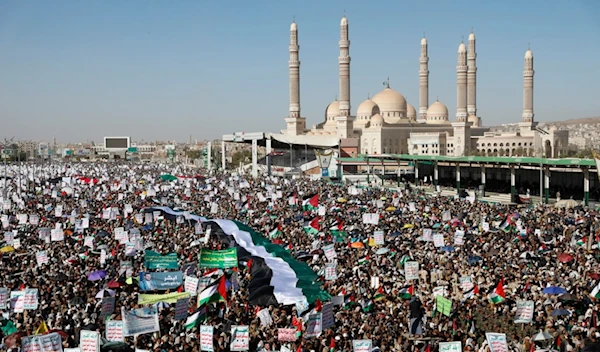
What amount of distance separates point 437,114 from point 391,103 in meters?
5.82

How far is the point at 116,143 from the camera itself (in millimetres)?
150375

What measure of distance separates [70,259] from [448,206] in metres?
17.0

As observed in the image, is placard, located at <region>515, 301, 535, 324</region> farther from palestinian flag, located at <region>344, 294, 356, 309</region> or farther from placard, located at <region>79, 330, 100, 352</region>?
placard, located at <region>79, 330, 100, 352</region>

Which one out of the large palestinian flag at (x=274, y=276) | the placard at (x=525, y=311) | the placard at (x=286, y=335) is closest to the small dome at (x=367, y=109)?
the large palestinian flag at (x=274, y=276)

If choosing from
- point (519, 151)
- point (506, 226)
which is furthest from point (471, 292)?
point (519, 151)

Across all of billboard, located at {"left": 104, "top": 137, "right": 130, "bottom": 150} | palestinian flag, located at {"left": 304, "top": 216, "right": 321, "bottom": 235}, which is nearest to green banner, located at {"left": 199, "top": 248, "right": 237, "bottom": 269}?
palestinian flag, located at {"left": 304, "top": 216, "right": 321, "bottom": 235}

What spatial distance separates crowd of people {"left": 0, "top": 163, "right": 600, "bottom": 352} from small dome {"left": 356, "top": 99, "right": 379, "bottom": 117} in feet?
204

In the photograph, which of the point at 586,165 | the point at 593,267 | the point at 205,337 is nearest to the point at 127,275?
the point at 205,337

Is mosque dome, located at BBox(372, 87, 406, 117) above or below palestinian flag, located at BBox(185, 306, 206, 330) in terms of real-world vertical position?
above

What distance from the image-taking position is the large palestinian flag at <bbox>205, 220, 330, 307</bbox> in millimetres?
13117

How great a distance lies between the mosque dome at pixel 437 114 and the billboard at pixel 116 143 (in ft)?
247

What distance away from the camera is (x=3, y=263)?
62.7 feet

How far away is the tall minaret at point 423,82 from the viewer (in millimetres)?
88963

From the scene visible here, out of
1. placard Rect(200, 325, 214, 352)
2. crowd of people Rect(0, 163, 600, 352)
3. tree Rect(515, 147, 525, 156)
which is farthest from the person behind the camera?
tree Rect(515, 147, 525, 156)
